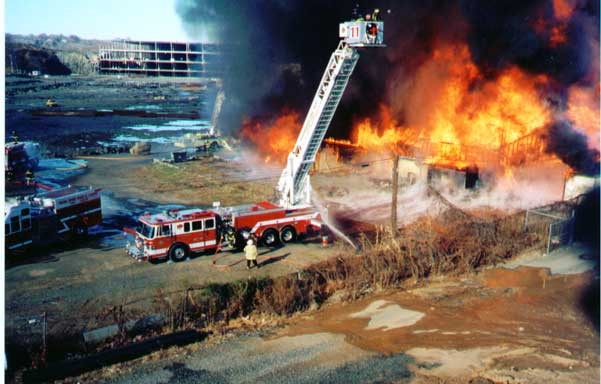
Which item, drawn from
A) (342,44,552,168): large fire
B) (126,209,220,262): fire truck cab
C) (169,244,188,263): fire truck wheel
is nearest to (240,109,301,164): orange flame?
(342,44,552,168): large fire

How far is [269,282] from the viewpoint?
53.7 feet

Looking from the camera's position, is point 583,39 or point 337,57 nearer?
point 337,57

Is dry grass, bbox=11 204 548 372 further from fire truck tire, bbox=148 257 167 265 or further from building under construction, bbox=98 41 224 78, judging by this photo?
building under construction, bbox=98 41 224 78

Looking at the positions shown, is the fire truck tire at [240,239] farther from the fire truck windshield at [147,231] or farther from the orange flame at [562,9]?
the orange flame at [562,9]

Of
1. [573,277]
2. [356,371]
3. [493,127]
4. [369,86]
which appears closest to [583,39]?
[493,127]

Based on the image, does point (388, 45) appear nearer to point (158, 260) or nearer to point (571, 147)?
point (571, 147)

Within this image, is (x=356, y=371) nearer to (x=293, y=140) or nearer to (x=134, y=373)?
(x=134, y=373)

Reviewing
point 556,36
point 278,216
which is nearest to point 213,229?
point 278,216

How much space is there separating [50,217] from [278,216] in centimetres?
831

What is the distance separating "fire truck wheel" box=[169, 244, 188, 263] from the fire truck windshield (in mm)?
837

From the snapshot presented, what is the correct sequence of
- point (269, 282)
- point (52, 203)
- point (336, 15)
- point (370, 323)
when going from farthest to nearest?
1. point (336, 15)
2. point (52, 203)
3. point (269, 282)
4. point (370, 323)

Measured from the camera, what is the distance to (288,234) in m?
22.0

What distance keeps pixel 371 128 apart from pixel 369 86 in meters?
2.91

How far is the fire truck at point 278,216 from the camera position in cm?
1967
